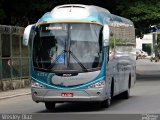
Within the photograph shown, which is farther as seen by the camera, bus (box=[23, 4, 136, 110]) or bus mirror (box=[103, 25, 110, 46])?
bus mirror (box=[103, 25, 110, 46])

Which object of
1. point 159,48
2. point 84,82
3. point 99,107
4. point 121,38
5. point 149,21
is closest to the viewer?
point 84,82

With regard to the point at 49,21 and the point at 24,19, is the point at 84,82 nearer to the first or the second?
the point at 49,21

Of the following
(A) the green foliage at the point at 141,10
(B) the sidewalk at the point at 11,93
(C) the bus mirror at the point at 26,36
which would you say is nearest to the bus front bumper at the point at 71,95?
(C) the bus mirror at the point at 26,36

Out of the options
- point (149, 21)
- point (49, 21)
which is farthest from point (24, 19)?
point (49, 21)

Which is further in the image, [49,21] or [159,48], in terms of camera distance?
[159,48]

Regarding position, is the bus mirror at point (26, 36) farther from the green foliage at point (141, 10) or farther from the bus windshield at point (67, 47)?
the green foliage at point (141, 10)

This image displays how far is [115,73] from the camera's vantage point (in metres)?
19.4

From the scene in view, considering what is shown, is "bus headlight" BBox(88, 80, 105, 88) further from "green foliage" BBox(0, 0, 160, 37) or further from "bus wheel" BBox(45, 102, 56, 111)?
"green foliage" BBox(0, 0, 160, 37)

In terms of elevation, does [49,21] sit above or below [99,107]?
above

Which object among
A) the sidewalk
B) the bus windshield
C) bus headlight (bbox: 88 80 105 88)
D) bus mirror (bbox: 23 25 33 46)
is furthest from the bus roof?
the sidewalk

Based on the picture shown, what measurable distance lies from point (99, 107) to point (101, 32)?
9.01 feet

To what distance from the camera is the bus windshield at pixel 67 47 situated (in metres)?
17.1

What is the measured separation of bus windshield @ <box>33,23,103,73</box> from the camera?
17109mm

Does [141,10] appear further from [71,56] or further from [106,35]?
[71,56]
